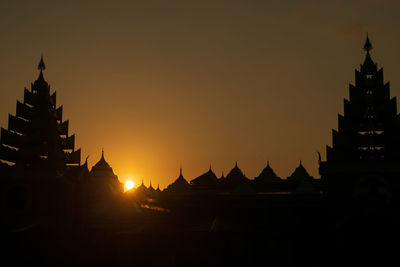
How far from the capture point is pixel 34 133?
41.2 m

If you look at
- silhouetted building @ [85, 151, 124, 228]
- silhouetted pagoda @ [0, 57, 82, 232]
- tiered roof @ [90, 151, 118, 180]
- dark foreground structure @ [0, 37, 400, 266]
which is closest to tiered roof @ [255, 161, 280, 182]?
tiered roof @ [90, 151, 118, 180]

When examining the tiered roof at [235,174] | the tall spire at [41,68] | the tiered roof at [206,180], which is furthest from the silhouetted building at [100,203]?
the tiered roof at [235,174]

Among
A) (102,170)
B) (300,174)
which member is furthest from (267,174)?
(102,170)

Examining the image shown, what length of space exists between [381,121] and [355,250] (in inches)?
319

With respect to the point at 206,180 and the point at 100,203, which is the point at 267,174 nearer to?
the point at 206,180

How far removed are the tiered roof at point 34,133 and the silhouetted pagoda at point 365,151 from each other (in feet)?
55.0

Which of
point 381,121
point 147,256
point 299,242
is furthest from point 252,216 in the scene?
point 381,121

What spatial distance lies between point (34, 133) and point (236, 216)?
14.1 meters

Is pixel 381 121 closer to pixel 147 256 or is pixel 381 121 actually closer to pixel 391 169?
pixel 391 169

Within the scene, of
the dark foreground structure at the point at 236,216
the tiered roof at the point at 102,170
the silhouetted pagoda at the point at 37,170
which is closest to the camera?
the dark foreground structure at the point at 236,216

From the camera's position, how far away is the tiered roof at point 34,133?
40.2 metres

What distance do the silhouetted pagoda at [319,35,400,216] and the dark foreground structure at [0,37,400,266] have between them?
0.06m

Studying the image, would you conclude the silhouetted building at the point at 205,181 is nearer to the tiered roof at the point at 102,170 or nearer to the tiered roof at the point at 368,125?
the tiered roof at the point at 102,170

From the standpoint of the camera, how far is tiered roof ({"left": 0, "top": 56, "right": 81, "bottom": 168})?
40.2 meters
